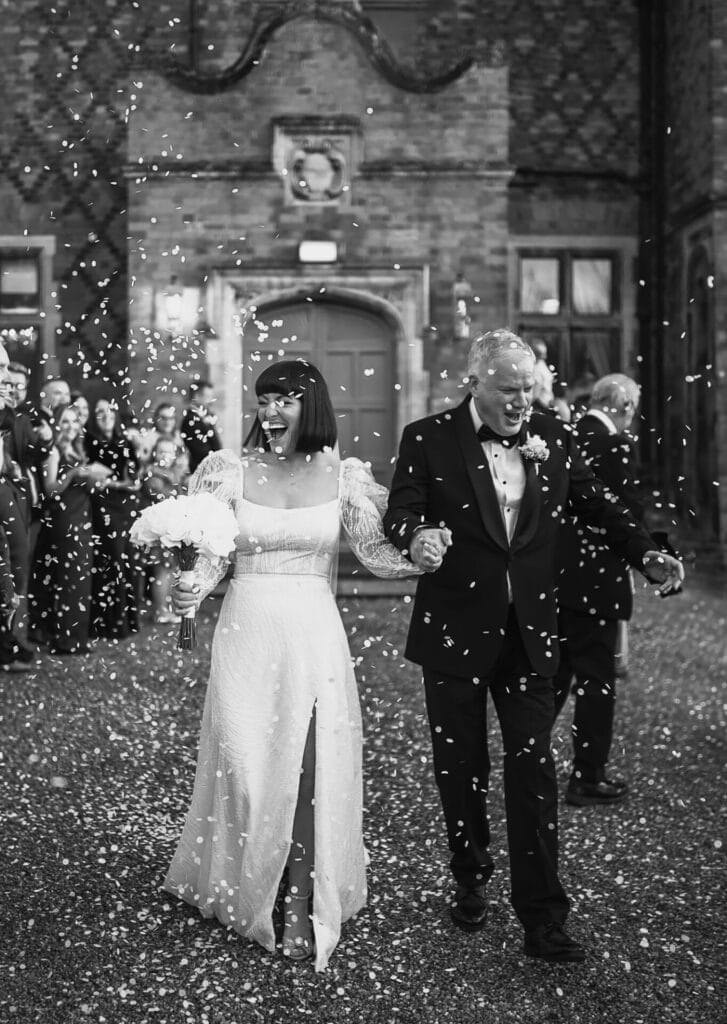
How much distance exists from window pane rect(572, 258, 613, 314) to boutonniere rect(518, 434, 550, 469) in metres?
11.9

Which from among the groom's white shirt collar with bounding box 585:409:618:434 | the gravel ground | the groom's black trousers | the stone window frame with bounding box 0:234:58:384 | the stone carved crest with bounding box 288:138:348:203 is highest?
the stone carved crest with bounding box 288:138:348:203

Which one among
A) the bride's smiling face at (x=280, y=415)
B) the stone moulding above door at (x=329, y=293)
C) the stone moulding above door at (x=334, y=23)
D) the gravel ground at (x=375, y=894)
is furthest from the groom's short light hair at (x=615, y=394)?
the stone moulding above door at (x=334, y=23)

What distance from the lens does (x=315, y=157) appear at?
1300 cm

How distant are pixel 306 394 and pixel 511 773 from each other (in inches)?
53.8

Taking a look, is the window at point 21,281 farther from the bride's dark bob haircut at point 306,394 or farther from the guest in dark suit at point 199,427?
the bride's dark bob haircut at point 306,394

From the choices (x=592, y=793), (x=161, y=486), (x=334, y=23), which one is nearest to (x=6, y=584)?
(x=592, y=793)

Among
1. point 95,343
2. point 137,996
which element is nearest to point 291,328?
point 95,343

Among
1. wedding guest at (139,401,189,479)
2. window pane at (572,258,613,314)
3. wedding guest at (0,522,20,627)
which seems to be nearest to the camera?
wedding guest at (0,522,20,627)

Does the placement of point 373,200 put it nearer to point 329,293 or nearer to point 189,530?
point 329,293

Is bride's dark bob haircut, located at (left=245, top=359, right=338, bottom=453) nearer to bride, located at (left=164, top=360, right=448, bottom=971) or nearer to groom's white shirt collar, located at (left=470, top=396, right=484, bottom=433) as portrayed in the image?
bride, located at (left=164, top=360, right=448, bottom=971)

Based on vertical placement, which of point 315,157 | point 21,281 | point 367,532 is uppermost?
point 315,157

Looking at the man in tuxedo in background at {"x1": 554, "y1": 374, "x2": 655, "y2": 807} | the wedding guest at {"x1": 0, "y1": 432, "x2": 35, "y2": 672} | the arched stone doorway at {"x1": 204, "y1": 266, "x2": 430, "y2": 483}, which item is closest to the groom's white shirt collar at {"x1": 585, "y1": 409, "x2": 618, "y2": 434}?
the man in tuxedo in background at {"x1": 554, "y1": 374, "x2": 655, "y2": 807}

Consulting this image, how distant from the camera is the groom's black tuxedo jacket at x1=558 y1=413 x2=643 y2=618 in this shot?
5.21 metres

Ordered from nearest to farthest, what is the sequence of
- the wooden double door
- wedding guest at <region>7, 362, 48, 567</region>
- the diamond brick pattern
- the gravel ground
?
the gravel ground
wedding guest at <region>7, 362, 48, 567</region>
the wooden double door
the diamond brick pattern
